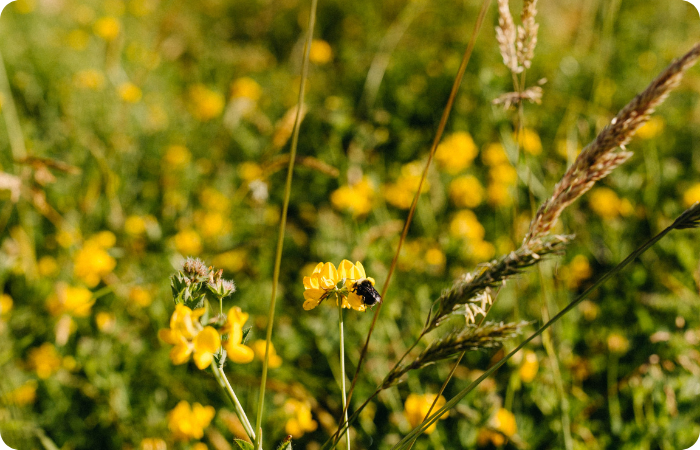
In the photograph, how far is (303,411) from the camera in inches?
63.9

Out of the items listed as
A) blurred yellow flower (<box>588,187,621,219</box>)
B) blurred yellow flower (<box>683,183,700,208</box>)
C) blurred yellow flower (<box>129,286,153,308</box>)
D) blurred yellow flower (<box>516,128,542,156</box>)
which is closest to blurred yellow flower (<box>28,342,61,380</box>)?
blurred yellow flower (<box>129,286,153,308</box>)

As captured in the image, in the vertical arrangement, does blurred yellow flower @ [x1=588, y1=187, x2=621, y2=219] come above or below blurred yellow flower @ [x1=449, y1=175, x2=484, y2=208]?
below

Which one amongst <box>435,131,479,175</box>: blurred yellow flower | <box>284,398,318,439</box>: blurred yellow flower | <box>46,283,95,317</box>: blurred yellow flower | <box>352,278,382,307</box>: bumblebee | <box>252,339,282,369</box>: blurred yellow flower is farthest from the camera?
<box>435,131,479,175</box>: blurred yellow flower

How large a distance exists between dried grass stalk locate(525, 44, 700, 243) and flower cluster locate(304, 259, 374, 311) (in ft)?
1.24

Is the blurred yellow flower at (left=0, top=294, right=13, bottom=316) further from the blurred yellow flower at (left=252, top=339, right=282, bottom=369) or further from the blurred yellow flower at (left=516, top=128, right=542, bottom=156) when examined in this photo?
the blurred yellow flower at (left=516, top=128, right=542, bottom=156)

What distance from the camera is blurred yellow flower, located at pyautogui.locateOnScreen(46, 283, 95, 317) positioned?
2.12 metres

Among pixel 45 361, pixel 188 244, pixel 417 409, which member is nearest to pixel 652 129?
pixel 417 409

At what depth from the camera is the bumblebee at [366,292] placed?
0.95 meters

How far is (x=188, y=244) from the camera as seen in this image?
2498mm

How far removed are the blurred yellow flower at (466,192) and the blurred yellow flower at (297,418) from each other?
5.30 ft

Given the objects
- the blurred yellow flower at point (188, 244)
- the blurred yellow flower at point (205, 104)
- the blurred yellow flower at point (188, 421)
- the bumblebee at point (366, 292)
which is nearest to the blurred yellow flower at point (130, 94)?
the blurred yellow flower at point (205, 104)

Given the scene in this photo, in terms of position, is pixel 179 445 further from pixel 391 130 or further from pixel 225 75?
pixel 225 75

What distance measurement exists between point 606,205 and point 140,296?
8.87 feet

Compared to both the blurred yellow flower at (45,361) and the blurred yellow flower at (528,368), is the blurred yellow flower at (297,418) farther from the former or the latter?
the blurred yellow flower at (45,361)
